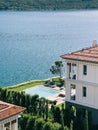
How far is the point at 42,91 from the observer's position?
2324 inches

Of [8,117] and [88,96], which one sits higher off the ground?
[8,117]

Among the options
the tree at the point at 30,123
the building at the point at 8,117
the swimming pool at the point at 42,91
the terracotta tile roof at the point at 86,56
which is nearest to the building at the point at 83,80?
the terracotta tile roof at the point at 86,56

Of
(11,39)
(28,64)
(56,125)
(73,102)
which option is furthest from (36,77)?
(11,39)

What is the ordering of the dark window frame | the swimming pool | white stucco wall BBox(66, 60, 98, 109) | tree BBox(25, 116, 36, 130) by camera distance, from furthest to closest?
1. the swimming pool
2. the dark window frame
3. white stucco wall BBox(66, 60, 98, 109)
4. tree BBox(25, 116, 36, 130)

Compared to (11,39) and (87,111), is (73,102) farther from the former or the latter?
(11,39)

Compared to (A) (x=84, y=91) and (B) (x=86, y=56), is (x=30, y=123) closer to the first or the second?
(A) (x=84, y=91)

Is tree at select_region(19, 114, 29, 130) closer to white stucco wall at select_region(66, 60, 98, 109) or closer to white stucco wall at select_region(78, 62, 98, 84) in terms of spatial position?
white stucco wall at select_region(66, 60, 98, 109)

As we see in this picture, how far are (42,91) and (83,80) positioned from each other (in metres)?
16.0

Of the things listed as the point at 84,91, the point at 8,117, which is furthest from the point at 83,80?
the point at 8,117

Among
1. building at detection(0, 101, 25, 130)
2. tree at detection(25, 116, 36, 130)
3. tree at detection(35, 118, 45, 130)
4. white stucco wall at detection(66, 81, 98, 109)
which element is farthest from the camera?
white stucco wall at detection(66, 81, 98, 109)

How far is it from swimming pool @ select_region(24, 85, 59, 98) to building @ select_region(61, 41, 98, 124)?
1155 centimetres

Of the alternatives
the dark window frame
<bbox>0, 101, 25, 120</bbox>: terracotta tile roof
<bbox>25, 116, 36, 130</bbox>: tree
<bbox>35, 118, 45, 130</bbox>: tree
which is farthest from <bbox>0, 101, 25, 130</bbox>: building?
the dark window frame

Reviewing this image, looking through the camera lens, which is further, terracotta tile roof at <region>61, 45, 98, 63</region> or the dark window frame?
the dark window frame

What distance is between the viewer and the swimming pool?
5716 centimetres
